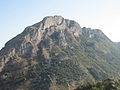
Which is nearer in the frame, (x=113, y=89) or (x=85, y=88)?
(x=113, y=89)

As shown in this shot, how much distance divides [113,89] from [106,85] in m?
11.0

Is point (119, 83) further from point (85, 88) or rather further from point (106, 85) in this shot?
point (85, 88)

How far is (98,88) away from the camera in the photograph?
15888 cm

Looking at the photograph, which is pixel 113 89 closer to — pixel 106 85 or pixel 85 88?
pixel 106 85

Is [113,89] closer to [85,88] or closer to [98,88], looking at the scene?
[98,88]

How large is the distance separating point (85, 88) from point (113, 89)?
893 inches

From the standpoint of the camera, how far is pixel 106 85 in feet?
543

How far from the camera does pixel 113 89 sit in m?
155

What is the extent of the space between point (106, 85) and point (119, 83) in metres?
9.55

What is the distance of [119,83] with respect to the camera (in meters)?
169

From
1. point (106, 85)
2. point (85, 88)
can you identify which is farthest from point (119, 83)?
point (85, 88)

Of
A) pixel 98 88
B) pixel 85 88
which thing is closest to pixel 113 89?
pixel 98 88

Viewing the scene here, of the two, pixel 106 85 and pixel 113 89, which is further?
pixel 106 85

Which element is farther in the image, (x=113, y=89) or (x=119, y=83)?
(x=119, y=83)
